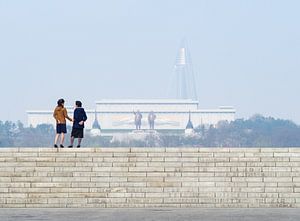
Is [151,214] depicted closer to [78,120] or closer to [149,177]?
[149,177]

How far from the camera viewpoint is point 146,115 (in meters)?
124

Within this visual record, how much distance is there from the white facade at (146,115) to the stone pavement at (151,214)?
346ft

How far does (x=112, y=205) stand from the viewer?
1611 centimetres

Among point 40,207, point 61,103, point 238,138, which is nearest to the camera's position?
point 40,207

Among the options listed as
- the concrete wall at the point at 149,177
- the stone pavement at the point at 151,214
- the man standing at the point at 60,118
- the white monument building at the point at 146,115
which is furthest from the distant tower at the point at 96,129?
the stone pavement at the point at 151,214

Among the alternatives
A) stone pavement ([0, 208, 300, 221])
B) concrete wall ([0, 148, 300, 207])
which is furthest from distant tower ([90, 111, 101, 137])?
stone pavement ([0, 208, 300, 221])

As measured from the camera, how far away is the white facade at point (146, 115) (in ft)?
401

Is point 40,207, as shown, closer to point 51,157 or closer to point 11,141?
point 51,157

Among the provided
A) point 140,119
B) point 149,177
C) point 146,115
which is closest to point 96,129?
point 140,119

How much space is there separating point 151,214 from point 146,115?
110m

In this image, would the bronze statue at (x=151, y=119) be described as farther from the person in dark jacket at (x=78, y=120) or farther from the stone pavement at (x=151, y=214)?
the stone pavement at (x=151, y=214)

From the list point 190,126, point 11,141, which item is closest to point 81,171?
point 11,141

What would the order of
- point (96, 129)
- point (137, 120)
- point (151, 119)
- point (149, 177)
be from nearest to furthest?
1. point (149, 177)
2. point (96, 129)
3. point (137, 120)
4. point (151, 119)

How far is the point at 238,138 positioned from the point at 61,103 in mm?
78361
